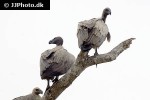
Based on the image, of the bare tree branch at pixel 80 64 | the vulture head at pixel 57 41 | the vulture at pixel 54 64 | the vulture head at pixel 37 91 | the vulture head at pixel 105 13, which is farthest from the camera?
the vulture head at pixel 37 91

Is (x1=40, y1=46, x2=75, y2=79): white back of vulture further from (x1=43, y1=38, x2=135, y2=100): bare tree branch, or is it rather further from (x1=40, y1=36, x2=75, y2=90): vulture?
(x1=43, y1=38, x2=135, y2=100): bare tree branch

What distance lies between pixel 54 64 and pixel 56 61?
14 centimetres

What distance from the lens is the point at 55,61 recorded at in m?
17.4

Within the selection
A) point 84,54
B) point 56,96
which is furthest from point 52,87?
point 84,54

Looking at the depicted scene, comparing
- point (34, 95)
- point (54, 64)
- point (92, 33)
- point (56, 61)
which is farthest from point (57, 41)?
point (92, 33)

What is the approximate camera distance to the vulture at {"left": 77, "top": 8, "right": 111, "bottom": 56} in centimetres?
1641

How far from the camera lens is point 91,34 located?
16.5 metres

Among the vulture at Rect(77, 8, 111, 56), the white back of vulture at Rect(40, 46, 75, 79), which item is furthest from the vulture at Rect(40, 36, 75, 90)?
the vulture at Rect(77, 8, 111, 56)

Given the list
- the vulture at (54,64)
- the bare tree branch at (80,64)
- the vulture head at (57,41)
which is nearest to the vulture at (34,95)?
the vulture at (54,64)

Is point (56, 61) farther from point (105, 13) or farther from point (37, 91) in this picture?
point (37, 91)

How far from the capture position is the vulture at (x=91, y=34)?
1641 cm

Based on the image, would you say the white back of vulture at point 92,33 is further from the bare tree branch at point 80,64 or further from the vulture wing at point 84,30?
the bare tree branch at point 80,64

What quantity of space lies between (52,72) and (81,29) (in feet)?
5.24

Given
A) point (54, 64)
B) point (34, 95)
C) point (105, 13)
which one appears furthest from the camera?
point (34, 95)
